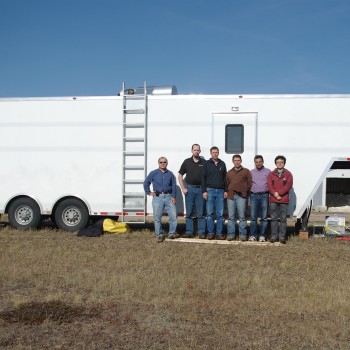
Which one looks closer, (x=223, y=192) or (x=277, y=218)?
(x=277, y=218)

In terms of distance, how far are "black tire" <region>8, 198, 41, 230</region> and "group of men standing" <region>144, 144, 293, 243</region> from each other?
2.87 meters

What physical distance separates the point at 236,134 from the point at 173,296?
17.5 ft

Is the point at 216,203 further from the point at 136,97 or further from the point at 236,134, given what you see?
the point at 136,97

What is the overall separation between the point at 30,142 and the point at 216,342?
8047mm

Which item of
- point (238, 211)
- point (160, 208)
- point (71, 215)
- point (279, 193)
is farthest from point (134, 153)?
point (279, 193)

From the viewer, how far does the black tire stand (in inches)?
443

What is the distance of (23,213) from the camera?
37.2ft

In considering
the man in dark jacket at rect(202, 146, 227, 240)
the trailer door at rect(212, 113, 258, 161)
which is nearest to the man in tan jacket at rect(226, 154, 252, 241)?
the man in dark jacket at rect(202, 146, 227, 240)

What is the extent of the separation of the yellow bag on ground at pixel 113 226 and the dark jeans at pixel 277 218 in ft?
10.9

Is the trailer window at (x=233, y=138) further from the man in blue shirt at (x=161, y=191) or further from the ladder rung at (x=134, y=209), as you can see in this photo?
the ladder rung at (x=134, y=209)

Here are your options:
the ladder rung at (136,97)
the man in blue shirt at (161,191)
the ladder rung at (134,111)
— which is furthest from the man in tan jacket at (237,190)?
the ladder rung at (136,97)

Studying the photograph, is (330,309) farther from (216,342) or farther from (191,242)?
(191,242)

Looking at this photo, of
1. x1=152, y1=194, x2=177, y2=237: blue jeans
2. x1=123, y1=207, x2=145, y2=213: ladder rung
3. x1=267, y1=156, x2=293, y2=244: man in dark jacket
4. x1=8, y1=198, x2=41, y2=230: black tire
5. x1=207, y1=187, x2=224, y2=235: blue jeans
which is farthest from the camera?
x1=8, y1=198, x2=41, y2=230: black tire

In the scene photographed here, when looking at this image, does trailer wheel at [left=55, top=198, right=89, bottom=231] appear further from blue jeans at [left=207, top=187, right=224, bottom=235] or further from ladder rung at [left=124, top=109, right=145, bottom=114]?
blue jeans at [left=207, top=187, right=224, bottom=235]
